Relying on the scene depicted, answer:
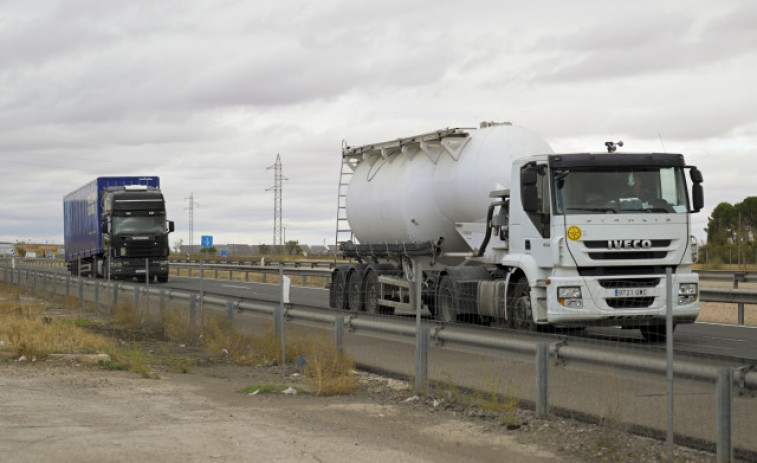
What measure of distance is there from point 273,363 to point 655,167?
22.0ft

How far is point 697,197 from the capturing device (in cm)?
1578

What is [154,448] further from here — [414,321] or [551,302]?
[551,302]

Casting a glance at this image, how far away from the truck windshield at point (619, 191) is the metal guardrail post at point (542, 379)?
21.1 ft

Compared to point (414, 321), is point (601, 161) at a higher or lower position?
higher

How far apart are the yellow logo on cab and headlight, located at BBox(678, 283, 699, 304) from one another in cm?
181

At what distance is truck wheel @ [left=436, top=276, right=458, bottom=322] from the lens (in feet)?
62.1

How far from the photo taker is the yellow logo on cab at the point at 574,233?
15.3 m

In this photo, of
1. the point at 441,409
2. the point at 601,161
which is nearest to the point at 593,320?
the point at 601,161

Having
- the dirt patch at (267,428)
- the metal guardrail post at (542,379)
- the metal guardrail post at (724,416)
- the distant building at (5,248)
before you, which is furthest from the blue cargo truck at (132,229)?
the distant building at (5,248)

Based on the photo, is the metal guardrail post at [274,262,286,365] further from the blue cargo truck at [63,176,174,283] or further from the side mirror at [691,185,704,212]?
the blue cargo truck at [63,176,174,283]

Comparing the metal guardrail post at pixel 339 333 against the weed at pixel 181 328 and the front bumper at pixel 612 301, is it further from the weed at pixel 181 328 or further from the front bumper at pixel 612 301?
the weed at pixel 181 328

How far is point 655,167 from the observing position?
15.9m

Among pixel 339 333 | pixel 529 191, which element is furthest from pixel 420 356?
pixel 529 191

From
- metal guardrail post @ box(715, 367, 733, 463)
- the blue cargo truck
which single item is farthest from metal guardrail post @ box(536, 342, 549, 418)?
the blue cargo truck
